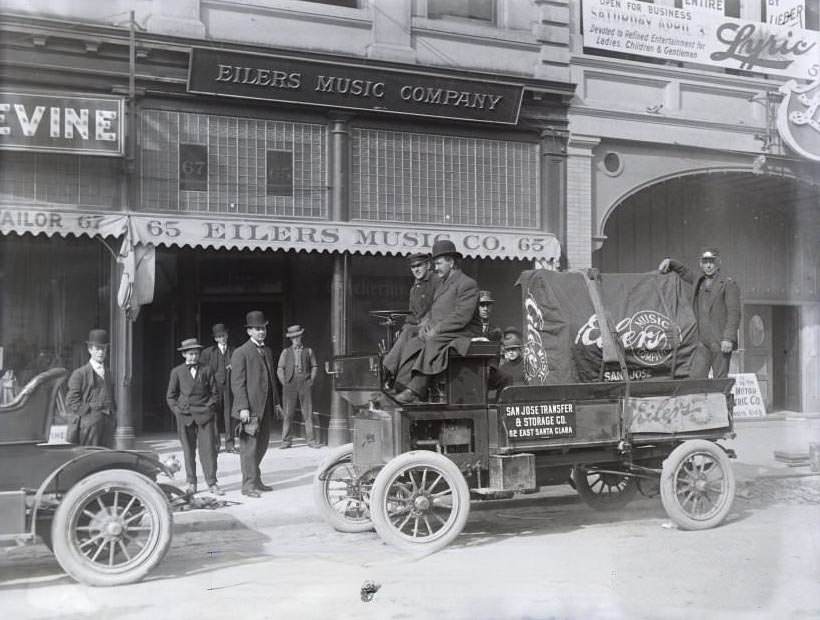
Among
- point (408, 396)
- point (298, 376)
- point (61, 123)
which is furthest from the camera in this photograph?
point (298, 376)

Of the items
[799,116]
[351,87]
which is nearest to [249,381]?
[351,87]

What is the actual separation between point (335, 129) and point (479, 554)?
7.39 meters

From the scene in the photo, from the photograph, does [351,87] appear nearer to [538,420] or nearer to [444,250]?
[444,250]

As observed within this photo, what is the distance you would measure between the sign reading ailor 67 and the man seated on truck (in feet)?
2.03

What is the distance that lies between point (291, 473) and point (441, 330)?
4.27 metres

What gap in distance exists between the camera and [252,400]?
8.71m

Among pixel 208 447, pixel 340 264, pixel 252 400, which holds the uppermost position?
pixel 340 264

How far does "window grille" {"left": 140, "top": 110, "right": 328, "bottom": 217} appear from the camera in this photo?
11.2m

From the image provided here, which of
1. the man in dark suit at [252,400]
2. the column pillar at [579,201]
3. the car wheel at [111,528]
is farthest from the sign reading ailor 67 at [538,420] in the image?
the column pillar at [579,201]

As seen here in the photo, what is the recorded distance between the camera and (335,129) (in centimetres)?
1202

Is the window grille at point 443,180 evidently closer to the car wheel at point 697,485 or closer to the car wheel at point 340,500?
the car wheel at point 340,500

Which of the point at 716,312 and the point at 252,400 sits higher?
the point at 716,312

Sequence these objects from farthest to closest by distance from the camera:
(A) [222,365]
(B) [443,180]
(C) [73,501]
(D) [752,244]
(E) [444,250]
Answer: (D) [752,244] < (B) [443,180] < (A) [222,365] < (E) [444,250] < (C) [73,501]

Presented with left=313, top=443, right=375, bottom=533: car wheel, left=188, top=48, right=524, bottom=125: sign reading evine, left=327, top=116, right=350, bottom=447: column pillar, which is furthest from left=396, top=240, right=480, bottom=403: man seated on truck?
left=188, top=48, right=524, bottom=125: sign reading evine
